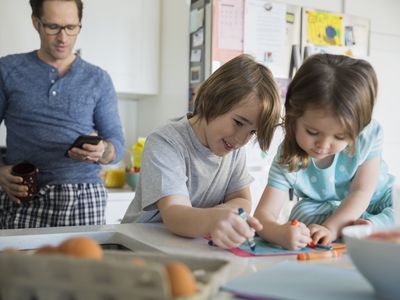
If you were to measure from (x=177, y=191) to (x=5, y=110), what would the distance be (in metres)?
0.89

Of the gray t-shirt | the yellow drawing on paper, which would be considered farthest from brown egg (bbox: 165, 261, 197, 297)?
the yellow drawing on paper

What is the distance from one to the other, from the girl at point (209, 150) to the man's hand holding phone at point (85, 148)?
0.31 m

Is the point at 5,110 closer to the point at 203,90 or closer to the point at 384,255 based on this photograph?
the point at 203,90

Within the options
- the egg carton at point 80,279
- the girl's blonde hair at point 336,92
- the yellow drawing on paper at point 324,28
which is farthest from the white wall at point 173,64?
the egg carton at point 80,279

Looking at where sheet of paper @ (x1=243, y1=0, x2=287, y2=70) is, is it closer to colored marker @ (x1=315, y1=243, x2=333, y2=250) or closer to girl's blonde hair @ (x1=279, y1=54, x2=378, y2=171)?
girl's blonde hair @ (x1=279, y1=54, x2=378, y2=171)

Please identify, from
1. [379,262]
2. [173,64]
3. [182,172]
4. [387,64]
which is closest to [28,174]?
[182,172]

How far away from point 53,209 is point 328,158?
3.01ft

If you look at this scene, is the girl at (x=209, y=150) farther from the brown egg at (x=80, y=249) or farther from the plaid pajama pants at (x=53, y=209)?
the brown egg at (x=80, y=249)

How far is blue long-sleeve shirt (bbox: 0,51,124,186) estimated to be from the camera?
1.69m

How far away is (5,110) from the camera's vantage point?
5.71 ft

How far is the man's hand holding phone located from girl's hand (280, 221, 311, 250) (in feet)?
2.61

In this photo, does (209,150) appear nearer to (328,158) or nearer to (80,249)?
(328,158)

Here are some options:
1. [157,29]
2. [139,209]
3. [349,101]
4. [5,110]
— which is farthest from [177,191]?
[157,29]

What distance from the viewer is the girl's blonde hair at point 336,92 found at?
3.51 ft
